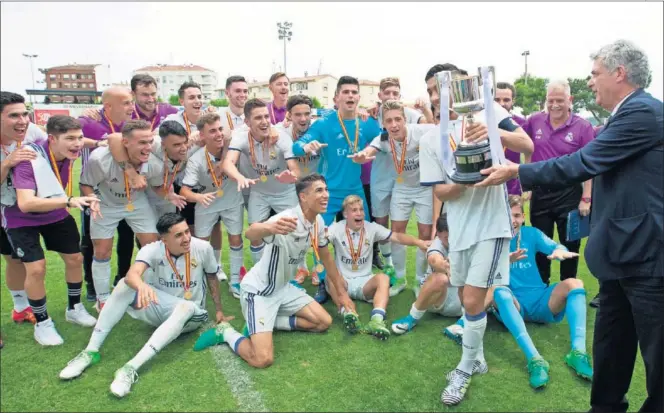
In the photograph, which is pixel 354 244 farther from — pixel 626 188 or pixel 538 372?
pixel 626 188

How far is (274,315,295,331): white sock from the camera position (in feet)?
13.8

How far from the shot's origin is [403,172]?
5000mm

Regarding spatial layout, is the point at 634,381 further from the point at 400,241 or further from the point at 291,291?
the point at 291,291

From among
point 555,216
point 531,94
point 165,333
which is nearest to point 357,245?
point 165,333

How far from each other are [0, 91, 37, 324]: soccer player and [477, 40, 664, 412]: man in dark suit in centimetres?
380

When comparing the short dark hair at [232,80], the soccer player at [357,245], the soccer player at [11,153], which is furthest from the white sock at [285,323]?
the short dark hair at [232,80]

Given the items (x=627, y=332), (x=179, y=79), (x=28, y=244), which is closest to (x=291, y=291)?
(x=28, y=244)

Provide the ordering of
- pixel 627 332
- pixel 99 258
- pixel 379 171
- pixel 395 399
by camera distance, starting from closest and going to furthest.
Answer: pixel 627 332
pixel 395 399
pixel 99 258
pixel 379 171

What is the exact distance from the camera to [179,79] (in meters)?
104

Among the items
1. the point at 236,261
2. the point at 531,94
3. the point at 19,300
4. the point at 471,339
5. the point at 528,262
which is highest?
the point at 531,94

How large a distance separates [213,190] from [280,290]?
161cm

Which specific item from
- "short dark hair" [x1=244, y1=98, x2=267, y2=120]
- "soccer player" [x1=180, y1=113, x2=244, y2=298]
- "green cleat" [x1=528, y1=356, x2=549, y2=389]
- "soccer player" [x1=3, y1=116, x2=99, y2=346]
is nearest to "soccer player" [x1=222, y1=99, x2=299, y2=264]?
"short dark hair" [x1=244, y1=98, x2=267, y2=120]

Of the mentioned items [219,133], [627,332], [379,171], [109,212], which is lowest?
[627,332]

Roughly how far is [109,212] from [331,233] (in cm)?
Result: 224
